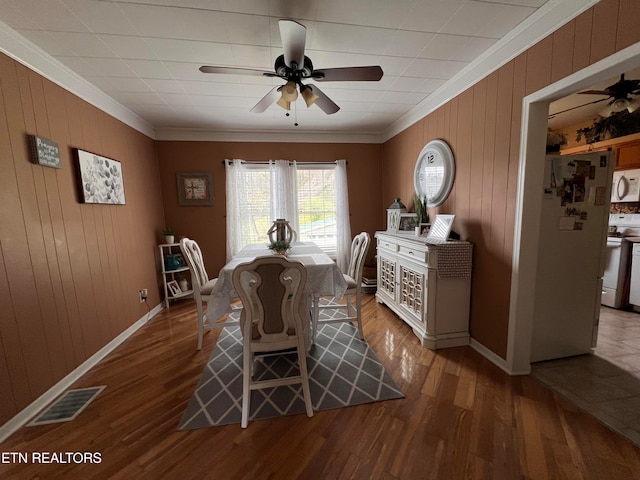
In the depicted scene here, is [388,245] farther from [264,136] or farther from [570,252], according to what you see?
[264,136]

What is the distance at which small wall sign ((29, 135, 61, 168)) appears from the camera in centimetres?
173

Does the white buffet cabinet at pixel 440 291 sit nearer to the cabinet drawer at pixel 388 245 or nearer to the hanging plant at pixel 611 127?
the cabinet drawer at pixel 388 245

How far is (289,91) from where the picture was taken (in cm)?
170

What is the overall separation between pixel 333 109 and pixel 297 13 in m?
0.70

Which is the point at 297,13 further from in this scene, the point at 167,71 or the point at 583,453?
the point at 583,453

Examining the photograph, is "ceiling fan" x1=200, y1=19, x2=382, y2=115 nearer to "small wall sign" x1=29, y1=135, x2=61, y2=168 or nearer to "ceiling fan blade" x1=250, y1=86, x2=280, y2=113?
"ceiling fan blade" x1=250, y1=86, x2=280, y2=113

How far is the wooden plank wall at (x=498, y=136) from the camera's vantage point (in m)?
1.32

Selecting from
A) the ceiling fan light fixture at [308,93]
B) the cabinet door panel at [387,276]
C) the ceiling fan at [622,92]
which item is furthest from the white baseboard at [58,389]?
the ceiling fan at [622,92]

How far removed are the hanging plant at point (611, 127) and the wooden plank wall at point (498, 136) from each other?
2.15 metres

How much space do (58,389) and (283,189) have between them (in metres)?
3.03

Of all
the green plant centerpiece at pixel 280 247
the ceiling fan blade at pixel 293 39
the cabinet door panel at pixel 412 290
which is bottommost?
the cabinet door panel at pixel 412 290

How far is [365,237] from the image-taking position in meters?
2.49

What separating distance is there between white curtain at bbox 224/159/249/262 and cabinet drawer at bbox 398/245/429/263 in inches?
93.6

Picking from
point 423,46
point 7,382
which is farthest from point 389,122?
point 7,382
